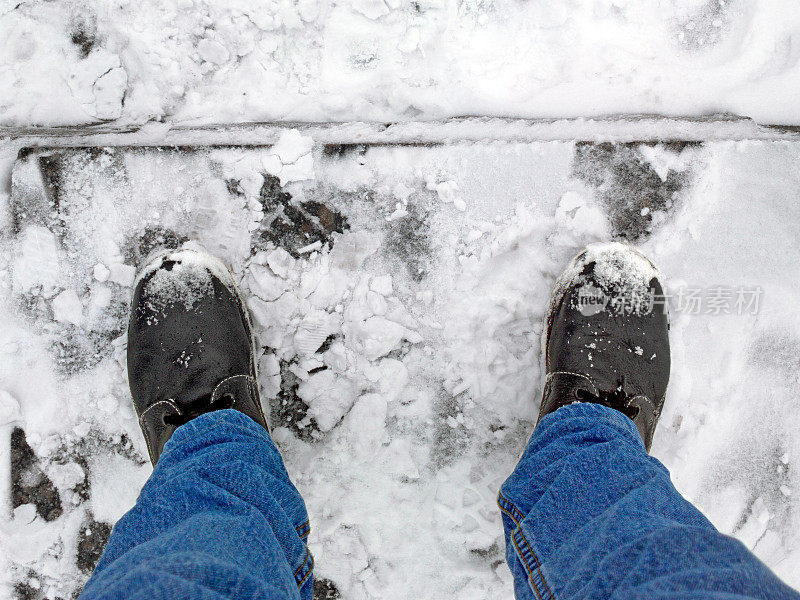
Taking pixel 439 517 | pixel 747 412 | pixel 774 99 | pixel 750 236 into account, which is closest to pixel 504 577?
pixel 439 517

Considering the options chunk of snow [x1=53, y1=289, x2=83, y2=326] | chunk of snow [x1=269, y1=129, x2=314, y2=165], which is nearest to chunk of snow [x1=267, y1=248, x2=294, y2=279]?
chunk of snow [x1=269, y1=129, x2=314, y2=165]

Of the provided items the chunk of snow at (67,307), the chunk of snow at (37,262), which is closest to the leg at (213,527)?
the chunk of snow at (67,307)

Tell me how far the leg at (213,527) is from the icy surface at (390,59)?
2.65ft

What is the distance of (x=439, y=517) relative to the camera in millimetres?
1274

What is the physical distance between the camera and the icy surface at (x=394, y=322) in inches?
49.4

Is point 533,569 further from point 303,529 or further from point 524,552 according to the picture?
point 303,529

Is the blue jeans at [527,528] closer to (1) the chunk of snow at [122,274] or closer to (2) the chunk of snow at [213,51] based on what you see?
(1) the chunk of snow at [122,274]

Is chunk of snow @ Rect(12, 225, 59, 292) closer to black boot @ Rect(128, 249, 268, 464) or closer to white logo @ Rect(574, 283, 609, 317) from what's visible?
black boot @ Rect(128, 249, 268, 464)

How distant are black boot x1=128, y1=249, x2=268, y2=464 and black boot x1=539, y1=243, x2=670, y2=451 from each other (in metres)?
→ 0.73

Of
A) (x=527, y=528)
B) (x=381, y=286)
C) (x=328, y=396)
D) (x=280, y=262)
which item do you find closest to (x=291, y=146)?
(x=280, y=262)

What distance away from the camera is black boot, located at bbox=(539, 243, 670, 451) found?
1209 mm

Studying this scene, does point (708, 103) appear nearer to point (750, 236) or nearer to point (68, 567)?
point (750, 236)

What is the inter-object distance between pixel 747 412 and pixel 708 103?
795 millimetres

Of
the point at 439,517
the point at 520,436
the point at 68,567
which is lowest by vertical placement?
the point at 68,567
